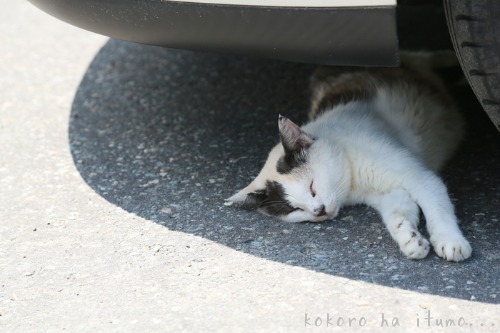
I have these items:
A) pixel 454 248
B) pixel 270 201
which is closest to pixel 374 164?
pixel 270 201

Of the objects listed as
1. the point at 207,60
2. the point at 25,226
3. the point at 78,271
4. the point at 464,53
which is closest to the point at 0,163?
the point at 25,226

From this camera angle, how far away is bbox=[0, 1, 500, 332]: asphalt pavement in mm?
2754

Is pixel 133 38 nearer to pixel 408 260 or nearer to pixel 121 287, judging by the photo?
pixel 121 287

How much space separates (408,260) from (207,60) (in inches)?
109

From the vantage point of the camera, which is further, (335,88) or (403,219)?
(335,88)

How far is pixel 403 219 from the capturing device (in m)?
3.22

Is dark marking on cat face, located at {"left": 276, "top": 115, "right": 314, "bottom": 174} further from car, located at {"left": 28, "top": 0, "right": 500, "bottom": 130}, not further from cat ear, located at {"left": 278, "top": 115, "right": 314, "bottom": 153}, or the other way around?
car, located at {"left": 28, "top": 0, "right": 500, "bottom": 130}

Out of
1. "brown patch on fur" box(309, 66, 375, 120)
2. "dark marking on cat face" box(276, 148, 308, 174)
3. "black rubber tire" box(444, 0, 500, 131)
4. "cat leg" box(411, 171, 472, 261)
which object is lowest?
→ "cat leg" box(411, 171, 472, 261)

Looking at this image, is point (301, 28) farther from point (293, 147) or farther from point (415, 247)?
point (415, 247)

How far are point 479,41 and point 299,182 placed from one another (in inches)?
42.8

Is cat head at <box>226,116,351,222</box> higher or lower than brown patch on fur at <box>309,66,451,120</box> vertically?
lower

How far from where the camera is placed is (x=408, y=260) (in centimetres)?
302

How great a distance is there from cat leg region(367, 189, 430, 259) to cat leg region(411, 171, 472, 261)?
5 cm

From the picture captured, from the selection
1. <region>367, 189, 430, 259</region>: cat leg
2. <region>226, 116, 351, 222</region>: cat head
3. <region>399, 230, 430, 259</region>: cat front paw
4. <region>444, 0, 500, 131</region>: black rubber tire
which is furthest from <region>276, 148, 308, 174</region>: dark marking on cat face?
<region>444, 0, 500, 131</region>: black rubber tire
